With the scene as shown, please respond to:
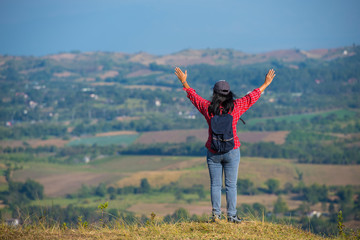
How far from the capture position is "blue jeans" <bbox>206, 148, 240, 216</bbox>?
604 cm

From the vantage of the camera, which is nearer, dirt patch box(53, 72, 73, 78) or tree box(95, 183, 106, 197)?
tree box(95, 183, 106, 197)

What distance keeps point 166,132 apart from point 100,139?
1356 cm

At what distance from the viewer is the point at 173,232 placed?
6.05 metres

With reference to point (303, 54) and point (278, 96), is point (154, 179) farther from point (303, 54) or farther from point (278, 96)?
point (303, 54)

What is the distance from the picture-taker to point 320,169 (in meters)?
60.2

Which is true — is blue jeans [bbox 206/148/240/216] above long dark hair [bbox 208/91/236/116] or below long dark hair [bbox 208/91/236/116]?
below

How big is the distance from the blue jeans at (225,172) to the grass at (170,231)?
0.27 meters

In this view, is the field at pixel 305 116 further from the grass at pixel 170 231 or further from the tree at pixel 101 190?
the grass at pixel 170 231

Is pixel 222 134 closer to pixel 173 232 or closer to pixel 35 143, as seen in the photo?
pixel 173 232

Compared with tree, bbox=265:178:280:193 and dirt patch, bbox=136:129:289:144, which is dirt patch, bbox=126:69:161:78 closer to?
dirt patch, bbox=136:129:289:144

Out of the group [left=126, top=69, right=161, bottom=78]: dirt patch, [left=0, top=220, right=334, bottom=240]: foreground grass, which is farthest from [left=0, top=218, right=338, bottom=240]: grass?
[left=126, top=69, right=161, bottom=78]: dirt patch

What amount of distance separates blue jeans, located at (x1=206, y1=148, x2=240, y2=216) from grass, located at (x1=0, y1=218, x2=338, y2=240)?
274 millimetres

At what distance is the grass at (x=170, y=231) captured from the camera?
5941mm

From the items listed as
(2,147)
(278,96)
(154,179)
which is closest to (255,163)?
(154,179)
